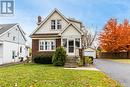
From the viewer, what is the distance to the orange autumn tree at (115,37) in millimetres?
67250

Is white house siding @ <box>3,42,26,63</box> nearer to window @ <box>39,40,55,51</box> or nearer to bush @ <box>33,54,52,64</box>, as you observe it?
window @ <box>39,40,55,51</box>

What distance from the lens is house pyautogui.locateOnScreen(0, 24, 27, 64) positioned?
46.2 metres

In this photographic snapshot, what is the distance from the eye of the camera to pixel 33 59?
38.4m

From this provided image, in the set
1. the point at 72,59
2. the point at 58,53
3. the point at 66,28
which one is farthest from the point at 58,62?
the point at 66,28

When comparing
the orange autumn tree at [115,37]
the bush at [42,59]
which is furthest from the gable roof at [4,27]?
the orange autumn tree at [115,37]

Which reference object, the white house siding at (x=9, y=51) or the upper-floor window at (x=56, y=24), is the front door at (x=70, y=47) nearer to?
the upper-floor window at (x=56, y=24)

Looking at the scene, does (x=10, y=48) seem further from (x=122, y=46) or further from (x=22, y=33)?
(x=122, y=46)

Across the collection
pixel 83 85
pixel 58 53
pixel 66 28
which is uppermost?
pixel 66 28

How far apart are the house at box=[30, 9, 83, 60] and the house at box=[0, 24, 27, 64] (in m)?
8.88

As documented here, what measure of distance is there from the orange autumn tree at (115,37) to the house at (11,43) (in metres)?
21.5

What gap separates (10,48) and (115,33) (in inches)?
1164

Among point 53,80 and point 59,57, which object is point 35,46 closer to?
point 59,57

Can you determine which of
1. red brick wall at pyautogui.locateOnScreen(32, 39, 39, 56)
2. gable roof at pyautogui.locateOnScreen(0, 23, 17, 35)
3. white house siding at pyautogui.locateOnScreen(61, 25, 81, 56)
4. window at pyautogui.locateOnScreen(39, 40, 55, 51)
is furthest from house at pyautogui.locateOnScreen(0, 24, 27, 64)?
white house siding at pyautogui.locateOnScreen(61, 25, 81, 56)

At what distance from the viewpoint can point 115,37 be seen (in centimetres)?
6756
